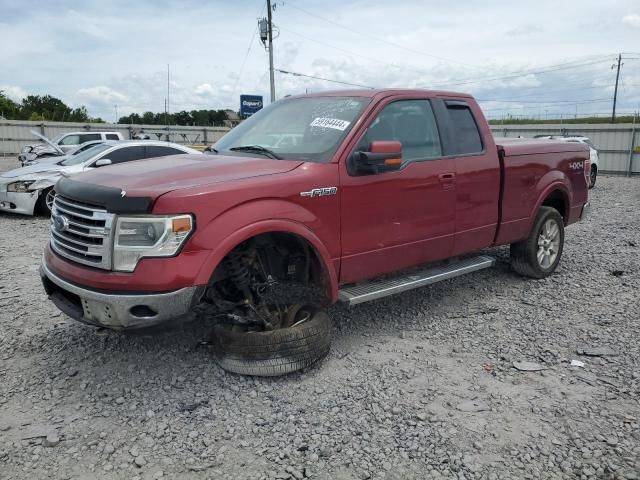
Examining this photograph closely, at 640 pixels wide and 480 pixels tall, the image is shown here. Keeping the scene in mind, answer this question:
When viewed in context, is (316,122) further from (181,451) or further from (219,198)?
(181,451)

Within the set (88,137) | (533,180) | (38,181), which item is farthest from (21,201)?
(88,137)

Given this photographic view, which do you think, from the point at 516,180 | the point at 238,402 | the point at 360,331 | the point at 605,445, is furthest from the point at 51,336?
the point at 516,180

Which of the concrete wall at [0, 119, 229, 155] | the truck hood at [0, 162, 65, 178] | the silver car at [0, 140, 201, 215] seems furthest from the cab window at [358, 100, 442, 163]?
the concrete wall at [0, 119, 229, 155]

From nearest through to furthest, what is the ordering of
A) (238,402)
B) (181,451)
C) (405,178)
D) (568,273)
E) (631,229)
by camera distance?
(181,451) → (238,402) → (405,178) → (568,273) → (631,229)

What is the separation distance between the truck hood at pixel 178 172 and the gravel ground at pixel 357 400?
4.40ft

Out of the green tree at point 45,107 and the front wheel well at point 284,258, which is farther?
the green tree at point 45,107

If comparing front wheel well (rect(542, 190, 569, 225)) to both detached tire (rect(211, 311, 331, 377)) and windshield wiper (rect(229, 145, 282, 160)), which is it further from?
detached tire (rect(211, 311, 331, 377))

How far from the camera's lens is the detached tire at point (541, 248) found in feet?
19.6

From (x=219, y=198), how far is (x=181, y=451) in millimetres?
1471

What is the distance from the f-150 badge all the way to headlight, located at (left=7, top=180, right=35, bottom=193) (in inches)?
323

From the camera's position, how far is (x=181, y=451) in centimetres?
297

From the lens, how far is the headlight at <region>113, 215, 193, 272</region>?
320 cm

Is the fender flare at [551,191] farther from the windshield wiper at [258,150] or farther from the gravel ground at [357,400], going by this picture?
the windshield wiper at [258,150]

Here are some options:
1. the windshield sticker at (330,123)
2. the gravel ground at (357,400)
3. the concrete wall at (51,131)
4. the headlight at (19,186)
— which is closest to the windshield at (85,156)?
the headlight at (19,186)
